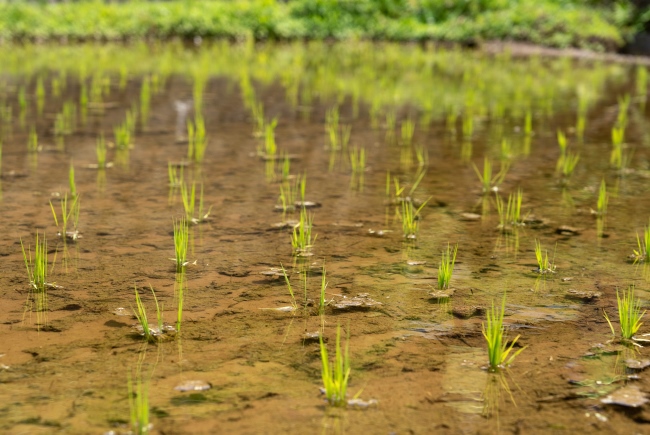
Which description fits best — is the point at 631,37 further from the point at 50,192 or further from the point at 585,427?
the point at 585,427

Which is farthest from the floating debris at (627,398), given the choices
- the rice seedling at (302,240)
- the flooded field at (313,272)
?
the rice seedling at (302,240)

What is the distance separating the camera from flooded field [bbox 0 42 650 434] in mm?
2133

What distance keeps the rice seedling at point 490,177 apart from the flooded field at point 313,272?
25 mm

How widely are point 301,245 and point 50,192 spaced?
1.67 metres

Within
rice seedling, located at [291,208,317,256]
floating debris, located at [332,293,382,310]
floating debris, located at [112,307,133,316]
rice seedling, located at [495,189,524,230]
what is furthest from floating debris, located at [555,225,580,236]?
floating debris, located at [112,307,133,316]

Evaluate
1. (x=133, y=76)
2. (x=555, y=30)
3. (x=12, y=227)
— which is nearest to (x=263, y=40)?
(x=555, y=30)

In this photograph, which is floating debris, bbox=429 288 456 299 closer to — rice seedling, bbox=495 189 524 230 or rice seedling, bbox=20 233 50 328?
rice seedling, bbox=495 189 524 230

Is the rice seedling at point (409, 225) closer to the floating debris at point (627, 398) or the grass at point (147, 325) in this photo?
the grass at point (147, 325)

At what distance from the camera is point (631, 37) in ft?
47.7

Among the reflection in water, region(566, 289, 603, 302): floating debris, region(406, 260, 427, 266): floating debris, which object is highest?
the reflection in water

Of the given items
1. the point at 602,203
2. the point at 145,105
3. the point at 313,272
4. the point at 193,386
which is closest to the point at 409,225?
Result: the point at 313,272

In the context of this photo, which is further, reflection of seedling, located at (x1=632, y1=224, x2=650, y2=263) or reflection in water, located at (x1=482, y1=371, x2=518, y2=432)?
reflection of seedling, located at (x1=632, y1=224, x2=650, y2=263)

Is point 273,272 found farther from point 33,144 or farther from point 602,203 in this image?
point 33,144

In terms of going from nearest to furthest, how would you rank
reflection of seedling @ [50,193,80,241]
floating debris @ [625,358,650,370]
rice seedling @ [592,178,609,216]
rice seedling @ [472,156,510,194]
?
floating debris @ [625,358,650,370]
reflection of seedling @ [50,193,80,241]
rice seedling @ [592,178,609,216]
rice seedling @ [472,156,510,194]
